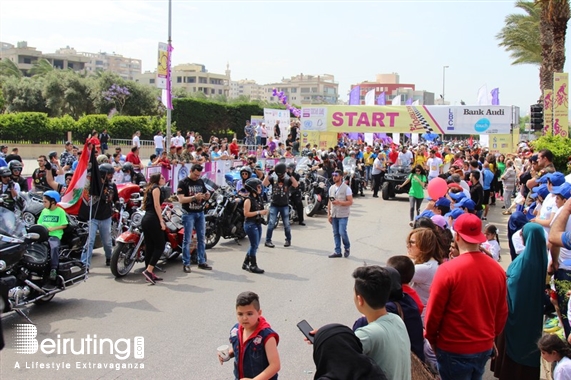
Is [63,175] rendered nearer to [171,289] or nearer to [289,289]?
[171,289]

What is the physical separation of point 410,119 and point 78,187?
1896 centimetres

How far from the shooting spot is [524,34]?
31625 mm

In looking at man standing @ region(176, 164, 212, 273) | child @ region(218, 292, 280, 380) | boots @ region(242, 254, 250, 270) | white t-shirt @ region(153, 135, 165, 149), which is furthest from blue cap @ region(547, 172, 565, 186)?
white t-shirt @ region(153, 135, 165, 149)

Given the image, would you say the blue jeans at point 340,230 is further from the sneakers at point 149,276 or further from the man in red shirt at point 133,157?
the man in red shirt at point 133,157

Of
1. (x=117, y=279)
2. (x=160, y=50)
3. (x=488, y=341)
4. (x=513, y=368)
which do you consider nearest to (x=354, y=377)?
(x=488, y=341)

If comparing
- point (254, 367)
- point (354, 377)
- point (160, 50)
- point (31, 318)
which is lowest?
point (31, 318)

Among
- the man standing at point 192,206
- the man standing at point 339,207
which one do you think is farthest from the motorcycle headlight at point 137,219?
the man standing at point 339,207

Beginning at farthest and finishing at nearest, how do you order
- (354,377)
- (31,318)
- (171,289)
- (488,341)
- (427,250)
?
(171,289) → (31,318) → (427,250) → (488,341) → (354,377)

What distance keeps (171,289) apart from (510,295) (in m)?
5.36

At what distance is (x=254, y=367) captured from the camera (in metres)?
3.68

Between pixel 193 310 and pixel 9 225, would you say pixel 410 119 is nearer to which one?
pixel 193 310

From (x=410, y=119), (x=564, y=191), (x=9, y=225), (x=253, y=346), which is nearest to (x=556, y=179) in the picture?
(x=564, y=191)

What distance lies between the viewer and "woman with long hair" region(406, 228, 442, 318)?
4.64m

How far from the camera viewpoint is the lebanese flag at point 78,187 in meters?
9.03
